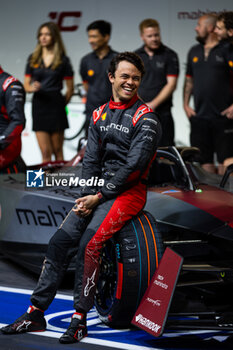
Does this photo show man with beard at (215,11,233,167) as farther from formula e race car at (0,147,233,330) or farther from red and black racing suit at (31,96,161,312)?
red and black racing suit at (31,96,161,312)

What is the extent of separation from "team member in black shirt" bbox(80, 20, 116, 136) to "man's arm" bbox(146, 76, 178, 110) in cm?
57

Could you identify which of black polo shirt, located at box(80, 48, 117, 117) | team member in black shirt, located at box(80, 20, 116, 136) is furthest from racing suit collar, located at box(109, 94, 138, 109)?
team member in black shirt, located at box(80, 20, 116, 136)

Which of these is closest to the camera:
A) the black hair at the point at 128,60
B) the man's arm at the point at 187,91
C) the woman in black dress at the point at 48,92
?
the black hair at the point at 128,60

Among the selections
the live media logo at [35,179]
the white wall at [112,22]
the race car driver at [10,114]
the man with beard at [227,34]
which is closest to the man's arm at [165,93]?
the man with beard at [227,34]

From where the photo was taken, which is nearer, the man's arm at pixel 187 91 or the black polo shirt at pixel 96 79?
the black polo shirt at pixel 96 79

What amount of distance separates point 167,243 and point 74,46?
211 inches

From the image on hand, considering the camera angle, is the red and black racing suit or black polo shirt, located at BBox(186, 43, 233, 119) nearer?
the red and black racing suit

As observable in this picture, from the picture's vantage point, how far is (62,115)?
7754mm

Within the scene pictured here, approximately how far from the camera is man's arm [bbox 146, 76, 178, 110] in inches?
273

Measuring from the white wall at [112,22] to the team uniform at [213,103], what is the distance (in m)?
1.19

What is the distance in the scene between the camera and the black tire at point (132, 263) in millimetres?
3734

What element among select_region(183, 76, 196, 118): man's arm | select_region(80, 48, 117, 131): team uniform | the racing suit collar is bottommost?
select_region(183, 76, 196, 118): man's arm

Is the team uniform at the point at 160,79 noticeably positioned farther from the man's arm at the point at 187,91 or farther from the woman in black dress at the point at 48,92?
the woman in black dress at the point at 48,92

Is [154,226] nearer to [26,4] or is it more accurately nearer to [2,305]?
[2,305]
